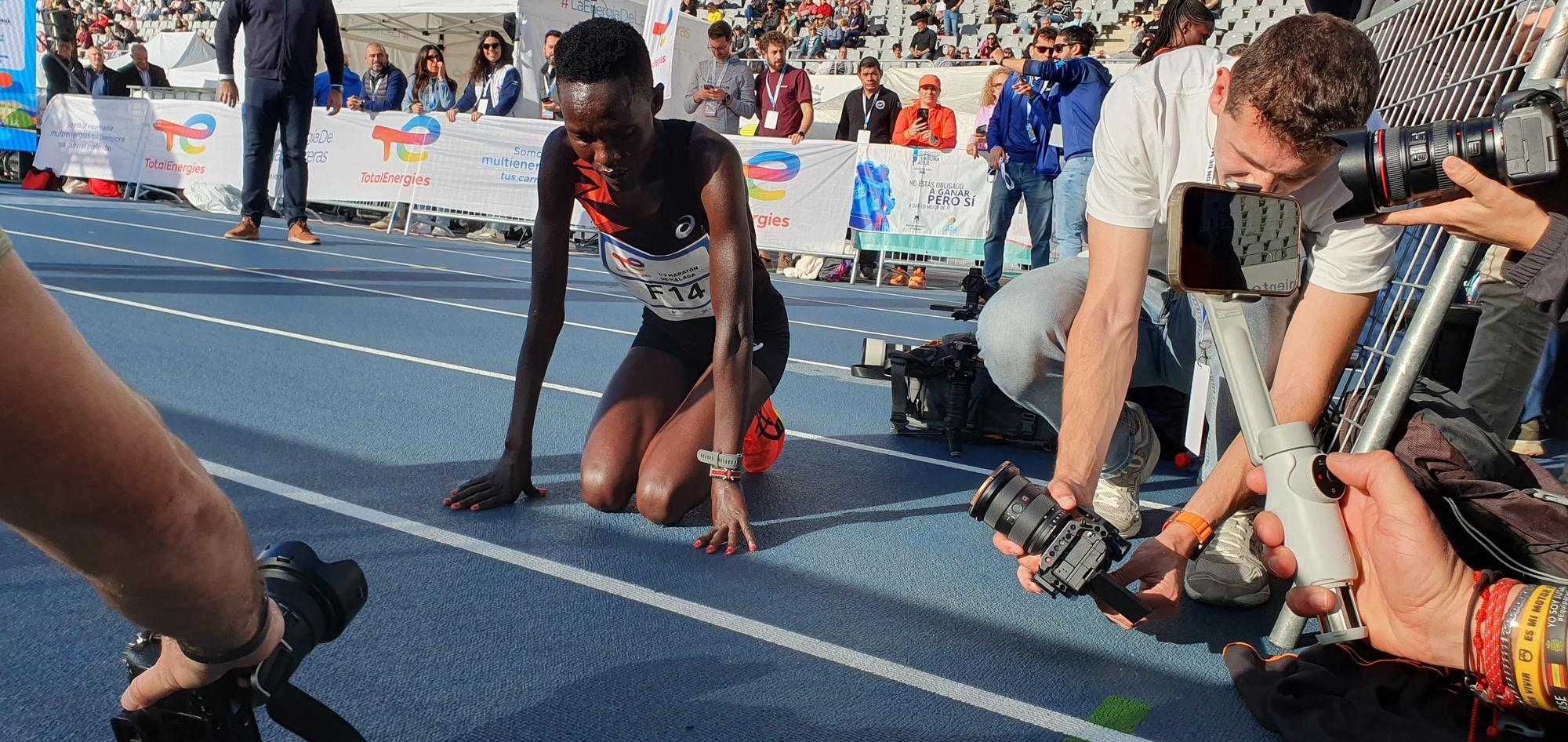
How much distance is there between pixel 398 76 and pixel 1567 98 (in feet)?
39.6

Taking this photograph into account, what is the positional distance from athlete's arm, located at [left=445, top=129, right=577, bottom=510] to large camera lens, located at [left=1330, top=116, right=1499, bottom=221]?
207cm

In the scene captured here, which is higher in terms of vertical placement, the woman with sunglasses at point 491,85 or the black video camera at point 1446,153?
the woman with sunglasses at point 491,85

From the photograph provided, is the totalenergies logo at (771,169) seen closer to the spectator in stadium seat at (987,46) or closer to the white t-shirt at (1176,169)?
the spectator in stadium seat at (987,46)

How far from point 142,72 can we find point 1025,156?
13449 millimetres

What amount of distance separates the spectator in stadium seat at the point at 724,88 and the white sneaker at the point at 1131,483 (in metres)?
8.13

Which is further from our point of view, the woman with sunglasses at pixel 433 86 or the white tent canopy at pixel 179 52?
the white tent canopy at pixel 179 52

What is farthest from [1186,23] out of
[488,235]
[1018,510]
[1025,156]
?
[488,235]

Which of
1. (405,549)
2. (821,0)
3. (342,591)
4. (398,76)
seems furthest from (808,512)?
(821,0)

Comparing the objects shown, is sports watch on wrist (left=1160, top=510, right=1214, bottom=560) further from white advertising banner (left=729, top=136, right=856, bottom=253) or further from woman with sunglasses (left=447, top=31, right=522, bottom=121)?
woman with sunglasses (left=447, top=31, right=522, bottom=121)

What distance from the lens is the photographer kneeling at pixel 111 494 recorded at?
897 mm

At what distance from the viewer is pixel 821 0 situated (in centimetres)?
2323

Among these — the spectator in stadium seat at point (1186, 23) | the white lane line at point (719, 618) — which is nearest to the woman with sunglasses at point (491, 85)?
the spectator in stadium seat at point (1186, 23)

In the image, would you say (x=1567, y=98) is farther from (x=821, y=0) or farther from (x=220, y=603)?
(x=821, y=0)

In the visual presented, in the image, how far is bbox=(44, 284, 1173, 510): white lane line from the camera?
13.0 ft
